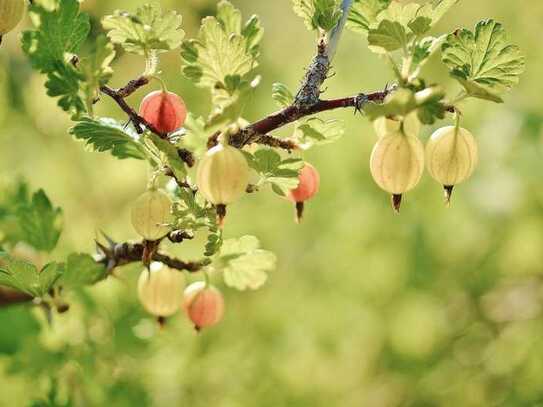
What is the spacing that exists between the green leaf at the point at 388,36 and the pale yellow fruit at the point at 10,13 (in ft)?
0.89

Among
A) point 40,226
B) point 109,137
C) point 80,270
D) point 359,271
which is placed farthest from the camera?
point 359,271

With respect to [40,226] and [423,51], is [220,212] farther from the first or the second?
[40,226]

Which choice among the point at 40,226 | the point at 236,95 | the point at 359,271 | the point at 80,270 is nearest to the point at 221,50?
the point at 236,95

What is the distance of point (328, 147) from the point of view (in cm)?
180

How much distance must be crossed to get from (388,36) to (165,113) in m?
0.20

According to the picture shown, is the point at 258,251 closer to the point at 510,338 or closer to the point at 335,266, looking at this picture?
the point at 335,266

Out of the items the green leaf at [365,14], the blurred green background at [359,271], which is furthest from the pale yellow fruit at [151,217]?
the blurred green background at [359,271]

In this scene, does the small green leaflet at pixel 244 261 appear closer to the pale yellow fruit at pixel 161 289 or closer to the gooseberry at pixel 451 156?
the pale yellow fruit at pixel 161 289

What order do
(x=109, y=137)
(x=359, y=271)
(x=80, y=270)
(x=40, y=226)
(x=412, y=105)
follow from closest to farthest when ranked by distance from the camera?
(x=412, y=105) < (x=109, y=137) < (x=80, y=270) < (x=40, y=226) < (x=359, y=271)

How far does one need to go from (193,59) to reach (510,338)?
134 cm

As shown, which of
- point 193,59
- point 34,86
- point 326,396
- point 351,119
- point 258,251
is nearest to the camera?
point 193,59

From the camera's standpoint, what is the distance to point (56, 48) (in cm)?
53

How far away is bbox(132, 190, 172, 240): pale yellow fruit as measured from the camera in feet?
1.86

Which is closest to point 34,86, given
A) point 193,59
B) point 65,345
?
point 65,345
